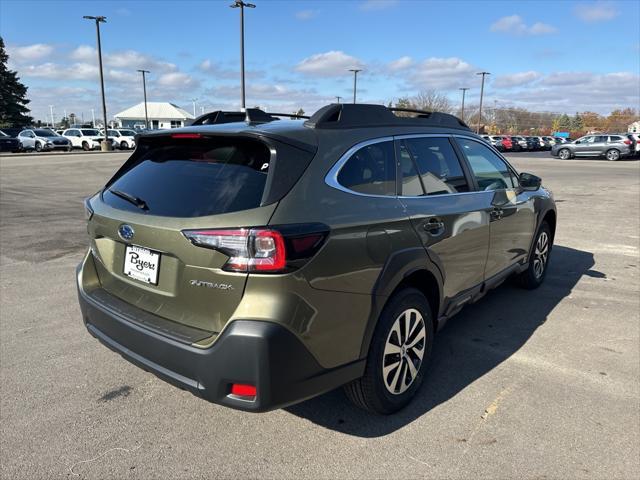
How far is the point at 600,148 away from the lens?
35.2m

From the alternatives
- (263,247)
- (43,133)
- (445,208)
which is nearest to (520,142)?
(43,133)

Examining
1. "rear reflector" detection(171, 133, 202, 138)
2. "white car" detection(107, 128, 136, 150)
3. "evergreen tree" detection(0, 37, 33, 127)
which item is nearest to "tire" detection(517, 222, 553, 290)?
"rear reflector" detection(171, 133, 202, 138)

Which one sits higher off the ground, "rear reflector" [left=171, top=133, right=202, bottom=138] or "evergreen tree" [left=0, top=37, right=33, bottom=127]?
"evergreen tree" [left=0, top=37, right=33, bottom=127]

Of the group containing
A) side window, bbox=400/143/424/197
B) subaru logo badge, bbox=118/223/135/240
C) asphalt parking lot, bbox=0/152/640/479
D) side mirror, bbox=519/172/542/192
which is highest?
side window, bbox=400/143/424/197

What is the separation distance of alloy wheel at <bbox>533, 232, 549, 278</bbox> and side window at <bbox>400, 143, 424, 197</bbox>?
2671 millimetres

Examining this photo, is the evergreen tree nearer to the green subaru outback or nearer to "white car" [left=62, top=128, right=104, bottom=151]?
"white car" [left=62, top=128, right=104, bottom=151]

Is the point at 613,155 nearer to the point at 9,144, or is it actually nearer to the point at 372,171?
the point at 372,171

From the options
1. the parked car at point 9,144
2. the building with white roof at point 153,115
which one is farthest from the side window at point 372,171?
the building with white roof at point 153,115

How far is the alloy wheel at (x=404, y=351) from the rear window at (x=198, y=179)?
3.84ft

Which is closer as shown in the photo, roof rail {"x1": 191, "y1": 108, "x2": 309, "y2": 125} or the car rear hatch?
the car rear hatch

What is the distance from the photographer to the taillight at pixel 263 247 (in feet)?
7.25

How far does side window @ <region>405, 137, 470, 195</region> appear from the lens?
10.8 ft

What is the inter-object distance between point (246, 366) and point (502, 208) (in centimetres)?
284

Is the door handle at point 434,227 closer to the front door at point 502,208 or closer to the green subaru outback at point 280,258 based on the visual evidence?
the green subaru outback at point 280,258
